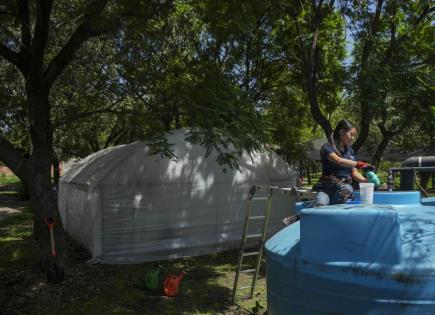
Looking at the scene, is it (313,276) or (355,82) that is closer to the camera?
(313,276)

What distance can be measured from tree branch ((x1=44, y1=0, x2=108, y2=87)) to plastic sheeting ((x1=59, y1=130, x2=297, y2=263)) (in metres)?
2.60

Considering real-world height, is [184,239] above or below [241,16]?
below

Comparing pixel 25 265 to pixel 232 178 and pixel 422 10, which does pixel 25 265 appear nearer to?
pixel 232 178

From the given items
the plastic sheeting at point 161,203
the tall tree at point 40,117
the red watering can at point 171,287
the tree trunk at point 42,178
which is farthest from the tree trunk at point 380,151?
the tree trunk at point 42,178

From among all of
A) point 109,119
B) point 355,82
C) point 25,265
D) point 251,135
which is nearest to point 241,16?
point 251,135

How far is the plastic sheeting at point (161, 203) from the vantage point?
10.5 m

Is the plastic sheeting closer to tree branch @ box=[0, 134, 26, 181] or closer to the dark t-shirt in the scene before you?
tree branch @ box=[0, 134, 26, 181]

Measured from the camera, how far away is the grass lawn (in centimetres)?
734

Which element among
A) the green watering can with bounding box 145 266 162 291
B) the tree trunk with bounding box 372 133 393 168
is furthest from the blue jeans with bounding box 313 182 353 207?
the tree trunk with bounding box 372 133 393 168

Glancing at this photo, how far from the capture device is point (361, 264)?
3477 mm

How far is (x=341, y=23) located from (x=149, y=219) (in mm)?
7401

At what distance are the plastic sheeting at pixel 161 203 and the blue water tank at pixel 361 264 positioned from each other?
6.57 m

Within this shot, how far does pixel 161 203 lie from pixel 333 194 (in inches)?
244

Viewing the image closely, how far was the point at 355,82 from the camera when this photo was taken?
9.53 metres
